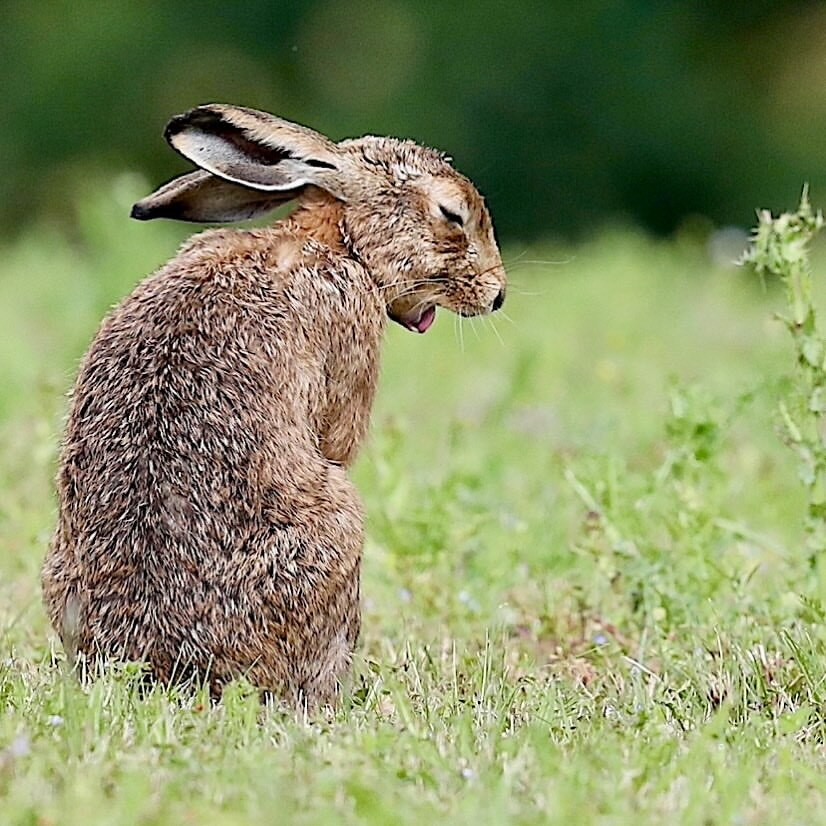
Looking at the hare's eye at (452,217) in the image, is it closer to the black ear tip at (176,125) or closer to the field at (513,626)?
the field at (513,626)

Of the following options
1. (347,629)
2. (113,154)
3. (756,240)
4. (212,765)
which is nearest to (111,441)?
(347,629)

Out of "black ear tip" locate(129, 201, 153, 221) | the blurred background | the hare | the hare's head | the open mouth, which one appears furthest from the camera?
the blurred background

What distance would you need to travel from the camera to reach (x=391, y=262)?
4426 millimetres

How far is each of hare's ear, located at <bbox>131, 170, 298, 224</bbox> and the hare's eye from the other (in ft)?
1.18

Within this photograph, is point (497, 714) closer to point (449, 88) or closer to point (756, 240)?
point (756, 240)

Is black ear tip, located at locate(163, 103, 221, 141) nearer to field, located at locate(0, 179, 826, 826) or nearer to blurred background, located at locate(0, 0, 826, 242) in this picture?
field, located at locate(0, 179, 826, 826)

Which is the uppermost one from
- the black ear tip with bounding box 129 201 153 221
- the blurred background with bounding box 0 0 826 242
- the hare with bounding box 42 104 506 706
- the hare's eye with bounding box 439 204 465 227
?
the blurred background with bounding box 0 0 826 242

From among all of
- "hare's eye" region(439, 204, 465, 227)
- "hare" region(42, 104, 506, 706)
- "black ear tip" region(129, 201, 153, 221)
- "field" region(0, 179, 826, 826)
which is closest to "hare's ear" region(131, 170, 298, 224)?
"black ear tip" region(129, 201, 153, 221)

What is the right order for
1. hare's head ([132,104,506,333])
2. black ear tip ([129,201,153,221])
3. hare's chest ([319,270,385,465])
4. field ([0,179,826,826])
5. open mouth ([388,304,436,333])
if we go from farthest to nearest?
open mouth ([388,304,436,333]), black ear tip ([129,201,153,221]), hare's head ([132,104,506,333]), hare's chest ([319,270,385,465]), field ([0,179,826,826])

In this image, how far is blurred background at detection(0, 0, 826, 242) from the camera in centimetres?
1703

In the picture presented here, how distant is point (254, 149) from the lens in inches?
172

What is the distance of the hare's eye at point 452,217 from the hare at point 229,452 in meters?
0.23

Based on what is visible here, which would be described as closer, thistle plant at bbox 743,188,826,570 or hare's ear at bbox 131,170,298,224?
thistle plant at bbox 743,188,826,570

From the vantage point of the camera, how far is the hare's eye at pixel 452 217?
4.52 metres
